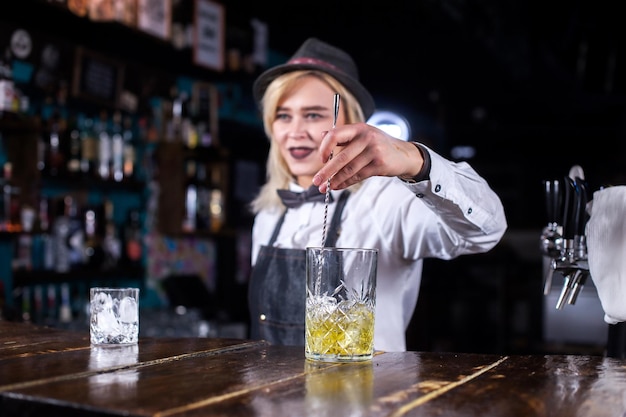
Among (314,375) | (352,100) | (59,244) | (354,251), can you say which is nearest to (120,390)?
(314,375)

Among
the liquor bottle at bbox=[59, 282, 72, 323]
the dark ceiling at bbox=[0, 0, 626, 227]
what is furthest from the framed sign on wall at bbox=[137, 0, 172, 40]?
the liquor bottle at bbox=[59, 282, 72, 323]

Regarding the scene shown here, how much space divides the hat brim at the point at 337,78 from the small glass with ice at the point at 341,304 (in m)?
1.14

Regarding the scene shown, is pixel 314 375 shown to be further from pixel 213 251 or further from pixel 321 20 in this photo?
pixel 321 20

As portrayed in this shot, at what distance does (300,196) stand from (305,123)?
23 cm

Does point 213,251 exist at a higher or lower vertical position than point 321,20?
lower

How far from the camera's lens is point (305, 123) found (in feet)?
7.98

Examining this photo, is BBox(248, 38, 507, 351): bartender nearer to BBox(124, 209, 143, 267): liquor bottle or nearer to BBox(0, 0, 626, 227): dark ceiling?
BBox(0, 0, 626, 227): dark ceiling

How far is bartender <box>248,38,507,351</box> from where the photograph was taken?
1.88 metres

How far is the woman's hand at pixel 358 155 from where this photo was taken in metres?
1.42

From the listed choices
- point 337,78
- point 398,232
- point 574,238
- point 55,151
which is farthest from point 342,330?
point 55,151

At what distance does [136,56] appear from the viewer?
4.65 m

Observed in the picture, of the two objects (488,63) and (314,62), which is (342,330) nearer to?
(314,62)

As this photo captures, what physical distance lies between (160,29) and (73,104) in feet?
2.04

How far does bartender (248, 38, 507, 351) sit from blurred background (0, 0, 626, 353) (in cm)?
33
